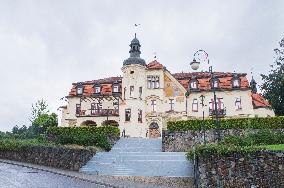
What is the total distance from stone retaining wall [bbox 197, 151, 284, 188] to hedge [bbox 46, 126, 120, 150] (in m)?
16.1

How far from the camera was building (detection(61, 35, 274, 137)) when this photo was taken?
4672cm

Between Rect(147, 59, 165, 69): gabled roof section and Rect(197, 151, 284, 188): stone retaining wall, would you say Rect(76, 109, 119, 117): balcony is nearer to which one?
Rect(147, 59, 165, 69): gabled roof section

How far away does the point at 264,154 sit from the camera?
672 inches

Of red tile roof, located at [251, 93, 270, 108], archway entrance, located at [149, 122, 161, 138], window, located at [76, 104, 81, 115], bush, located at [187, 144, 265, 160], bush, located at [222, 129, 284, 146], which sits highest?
red tile roof, located at [251, 93, 270, 108]

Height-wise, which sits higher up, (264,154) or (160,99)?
(160,99)

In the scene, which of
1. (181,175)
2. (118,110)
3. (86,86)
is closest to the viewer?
(181,175)

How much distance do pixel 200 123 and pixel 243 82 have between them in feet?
50.9

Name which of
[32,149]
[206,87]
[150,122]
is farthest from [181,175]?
[206,87]

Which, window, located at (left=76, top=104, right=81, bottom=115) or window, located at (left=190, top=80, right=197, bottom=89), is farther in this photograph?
window, located at (left=76, top=104, right=81, bottom=115)

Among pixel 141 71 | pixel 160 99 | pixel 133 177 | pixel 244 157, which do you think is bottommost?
pixel 133 177

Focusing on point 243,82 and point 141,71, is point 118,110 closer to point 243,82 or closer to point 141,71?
point 141,71

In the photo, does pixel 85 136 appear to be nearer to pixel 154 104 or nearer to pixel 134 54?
pixel 154 104

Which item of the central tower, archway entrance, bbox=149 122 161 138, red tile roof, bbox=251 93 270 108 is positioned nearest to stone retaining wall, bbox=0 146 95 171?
the central tower

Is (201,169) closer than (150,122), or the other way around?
(201,169)
